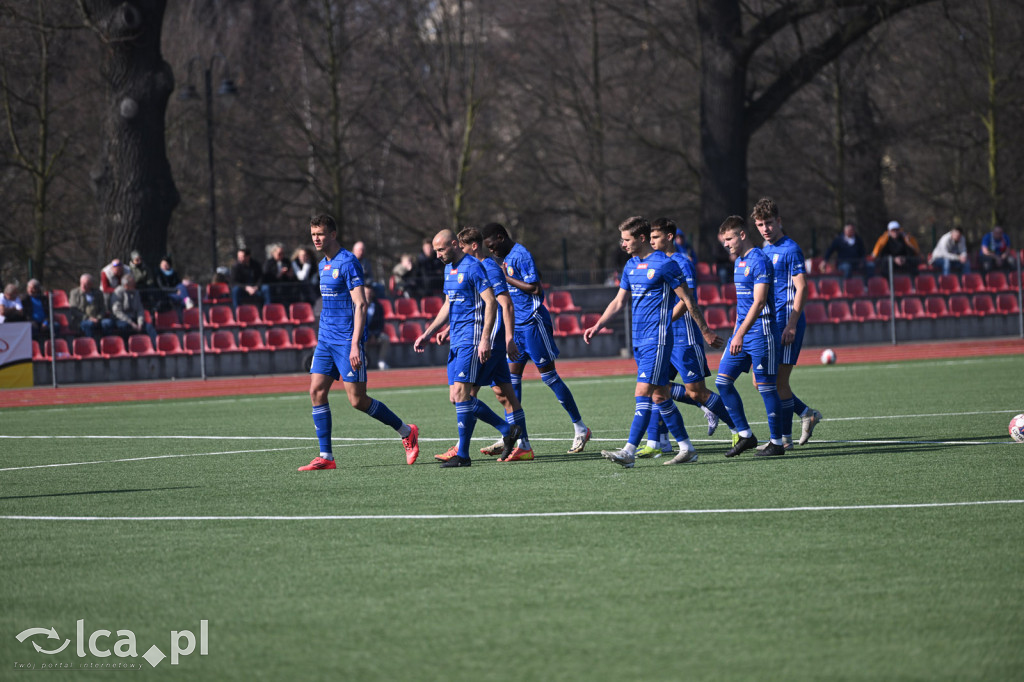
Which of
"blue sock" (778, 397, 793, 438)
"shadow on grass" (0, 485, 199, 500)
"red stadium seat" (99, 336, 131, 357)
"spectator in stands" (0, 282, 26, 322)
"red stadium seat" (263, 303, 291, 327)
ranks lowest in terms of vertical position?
"shadow on grass" (0, 485, 199, 500)

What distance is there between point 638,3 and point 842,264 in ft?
38.0

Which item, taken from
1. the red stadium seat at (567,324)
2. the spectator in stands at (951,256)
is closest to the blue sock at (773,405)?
the red stadium seat at (567,324)

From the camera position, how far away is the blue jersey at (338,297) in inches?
420

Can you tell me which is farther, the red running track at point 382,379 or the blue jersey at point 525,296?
the red running track at point 382,379

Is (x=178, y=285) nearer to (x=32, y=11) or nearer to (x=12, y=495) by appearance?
(x=32, y=11)

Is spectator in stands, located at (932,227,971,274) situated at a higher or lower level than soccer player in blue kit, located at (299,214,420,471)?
higher

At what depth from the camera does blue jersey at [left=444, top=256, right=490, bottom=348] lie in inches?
412

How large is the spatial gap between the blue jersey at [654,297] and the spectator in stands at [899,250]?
1981 centimetres

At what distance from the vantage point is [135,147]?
2741 centimetres

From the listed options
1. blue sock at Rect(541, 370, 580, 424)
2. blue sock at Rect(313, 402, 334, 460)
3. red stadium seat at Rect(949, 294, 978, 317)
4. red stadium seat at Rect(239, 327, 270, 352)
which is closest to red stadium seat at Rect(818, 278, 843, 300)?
red stadium seat at Rect(949, 294, 978, 317)

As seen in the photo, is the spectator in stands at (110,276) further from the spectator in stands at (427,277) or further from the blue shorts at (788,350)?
the blue shorts at (788,350)

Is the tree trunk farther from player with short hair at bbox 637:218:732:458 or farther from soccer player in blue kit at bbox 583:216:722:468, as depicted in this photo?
soccer player in blue kit at bbox 583:216:722:468

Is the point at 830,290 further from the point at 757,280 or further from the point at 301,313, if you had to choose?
the point at 757,280

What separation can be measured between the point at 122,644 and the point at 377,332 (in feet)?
65.7
